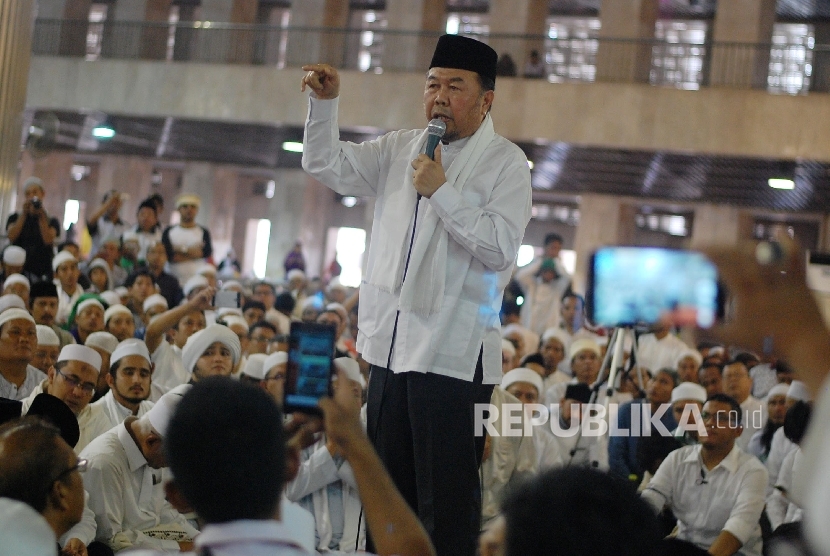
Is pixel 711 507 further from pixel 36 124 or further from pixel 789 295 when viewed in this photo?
pixel 36 124

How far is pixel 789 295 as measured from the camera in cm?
124

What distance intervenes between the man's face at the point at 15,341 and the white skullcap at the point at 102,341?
66cm

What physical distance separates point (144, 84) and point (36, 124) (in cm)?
762

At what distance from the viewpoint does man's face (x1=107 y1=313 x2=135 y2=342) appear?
704 centimetres

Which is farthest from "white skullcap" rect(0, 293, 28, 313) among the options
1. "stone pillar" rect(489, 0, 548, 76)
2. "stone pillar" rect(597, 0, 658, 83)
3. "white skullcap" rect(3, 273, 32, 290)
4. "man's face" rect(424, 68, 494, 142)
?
"stone pillar" rect(489, 0, 548, 76)

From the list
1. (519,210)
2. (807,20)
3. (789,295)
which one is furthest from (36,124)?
(807,20)

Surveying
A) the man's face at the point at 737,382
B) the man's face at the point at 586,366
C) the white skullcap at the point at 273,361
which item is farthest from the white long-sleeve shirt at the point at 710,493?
the white skullcap at the point at 273,361

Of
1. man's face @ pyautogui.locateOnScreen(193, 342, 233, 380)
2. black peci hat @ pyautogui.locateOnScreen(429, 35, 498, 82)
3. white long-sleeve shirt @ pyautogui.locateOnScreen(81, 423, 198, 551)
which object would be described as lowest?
white long-sleeve shirt @ pyautogui.locateOnScreen(81, 423, 198, 551)

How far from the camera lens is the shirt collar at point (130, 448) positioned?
14.5ft

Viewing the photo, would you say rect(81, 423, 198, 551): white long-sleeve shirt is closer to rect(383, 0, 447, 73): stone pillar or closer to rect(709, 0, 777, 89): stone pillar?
rect(383, 0, 447, 73): stone pillar

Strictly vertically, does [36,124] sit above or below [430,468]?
above

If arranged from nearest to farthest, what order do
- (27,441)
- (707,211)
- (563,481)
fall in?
(563,481) → (27,441) → (707,211)

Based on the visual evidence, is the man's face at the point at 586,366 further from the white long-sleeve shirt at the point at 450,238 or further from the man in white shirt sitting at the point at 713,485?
the white long-sleeve shirt at the point at 450,238

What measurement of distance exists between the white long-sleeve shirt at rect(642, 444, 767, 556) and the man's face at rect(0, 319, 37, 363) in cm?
325
